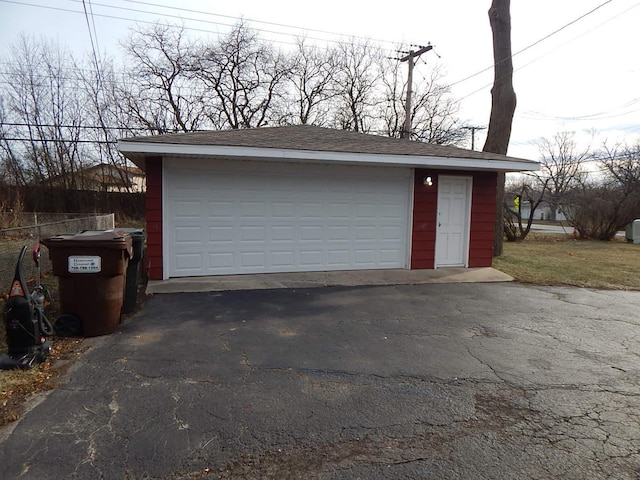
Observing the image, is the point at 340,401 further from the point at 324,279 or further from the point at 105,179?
the point at 105,179

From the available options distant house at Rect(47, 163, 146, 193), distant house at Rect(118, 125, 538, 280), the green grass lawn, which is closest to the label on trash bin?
distant house at Rect(118, 125, 538, 280)

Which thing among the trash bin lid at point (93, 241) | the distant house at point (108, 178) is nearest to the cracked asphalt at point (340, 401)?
the trash bin lid at point (93, 241)

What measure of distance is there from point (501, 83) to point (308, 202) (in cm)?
780

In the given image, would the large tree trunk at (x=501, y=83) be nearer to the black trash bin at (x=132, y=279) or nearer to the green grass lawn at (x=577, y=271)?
the green grass lawn at (x=577, y=271)

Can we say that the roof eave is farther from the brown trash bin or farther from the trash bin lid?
the brown trash bin

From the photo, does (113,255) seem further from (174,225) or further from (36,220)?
(36,220)

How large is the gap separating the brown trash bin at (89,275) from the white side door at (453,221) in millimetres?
6768

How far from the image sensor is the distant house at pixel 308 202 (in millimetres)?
7320

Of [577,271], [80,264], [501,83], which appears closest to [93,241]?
[80,264]

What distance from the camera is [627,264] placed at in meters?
11.4

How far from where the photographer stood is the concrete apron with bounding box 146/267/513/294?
22.9ft

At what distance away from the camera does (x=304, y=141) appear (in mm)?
8062

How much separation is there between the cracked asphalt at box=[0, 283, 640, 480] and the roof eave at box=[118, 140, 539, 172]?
2.87 meters

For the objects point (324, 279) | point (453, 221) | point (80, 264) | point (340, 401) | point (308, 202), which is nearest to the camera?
point (340, 401)
